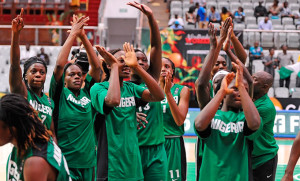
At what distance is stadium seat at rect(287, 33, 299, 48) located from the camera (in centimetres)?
1731

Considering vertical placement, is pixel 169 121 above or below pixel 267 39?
below

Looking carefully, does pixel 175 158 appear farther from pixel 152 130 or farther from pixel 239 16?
pixel 239 16

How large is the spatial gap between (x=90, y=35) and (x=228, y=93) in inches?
562

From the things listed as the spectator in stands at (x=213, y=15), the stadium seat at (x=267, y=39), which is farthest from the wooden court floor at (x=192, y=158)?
the spectator in stands at (x=213, y=15)

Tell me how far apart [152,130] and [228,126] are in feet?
3.83

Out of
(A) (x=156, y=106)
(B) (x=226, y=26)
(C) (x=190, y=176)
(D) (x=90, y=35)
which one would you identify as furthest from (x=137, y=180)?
(D) (x=90, y=35)

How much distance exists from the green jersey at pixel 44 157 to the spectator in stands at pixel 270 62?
46.8ft

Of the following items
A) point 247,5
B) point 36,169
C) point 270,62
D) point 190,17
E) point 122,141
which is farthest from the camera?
point 247,5

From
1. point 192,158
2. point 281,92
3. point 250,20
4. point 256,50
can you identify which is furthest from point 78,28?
point 250,20

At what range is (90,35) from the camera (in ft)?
58.6

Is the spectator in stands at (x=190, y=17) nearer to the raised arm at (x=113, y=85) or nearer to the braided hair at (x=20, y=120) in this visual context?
the raised arm at (x=113, y=85)

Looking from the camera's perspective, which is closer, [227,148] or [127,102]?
[227,148]

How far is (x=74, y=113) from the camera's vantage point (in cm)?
531

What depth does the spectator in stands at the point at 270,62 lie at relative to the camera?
54.7 feet
